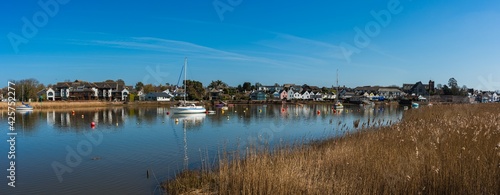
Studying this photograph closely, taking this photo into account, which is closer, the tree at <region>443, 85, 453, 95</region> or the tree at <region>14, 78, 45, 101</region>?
the tree at <region>14, 78, 45, 101</region>

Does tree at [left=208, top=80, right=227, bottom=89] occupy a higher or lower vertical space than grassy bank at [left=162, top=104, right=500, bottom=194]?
higher

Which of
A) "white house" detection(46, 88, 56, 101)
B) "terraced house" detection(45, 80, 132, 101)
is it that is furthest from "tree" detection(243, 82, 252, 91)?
"white house" detection(46, 88, 56, 101)

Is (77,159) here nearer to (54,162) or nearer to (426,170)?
(54,162)

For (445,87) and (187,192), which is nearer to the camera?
(187,192)

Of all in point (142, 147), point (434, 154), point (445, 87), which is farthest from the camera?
point (445, 87)

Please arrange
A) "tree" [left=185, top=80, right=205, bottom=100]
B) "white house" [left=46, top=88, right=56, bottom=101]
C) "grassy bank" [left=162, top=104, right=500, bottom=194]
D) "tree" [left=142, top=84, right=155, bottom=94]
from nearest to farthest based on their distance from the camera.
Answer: "grassy bank" [left=162, top=104, right=500, bottom=194], "tree" [left=185, top=80, right=205, bottom=100], "white house" [left=46, top=88, right=56, bottom=101], "tree" [left=142, top=84, right=155, bottom=94]

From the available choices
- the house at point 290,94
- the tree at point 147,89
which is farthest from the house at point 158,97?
the house at point 290,94

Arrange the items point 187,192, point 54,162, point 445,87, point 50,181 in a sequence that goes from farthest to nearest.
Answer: point 445,87, point 54,162, point 50,181, point 187,192

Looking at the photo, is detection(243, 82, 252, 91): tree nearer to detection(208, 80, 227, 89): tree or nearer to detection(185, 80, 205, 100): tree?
detection(208, 80, 227, 89): tree

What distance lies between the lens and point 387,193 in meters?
6.37

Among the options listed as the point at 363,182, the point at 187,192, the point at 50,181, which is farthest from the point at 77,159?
the point at 363,182

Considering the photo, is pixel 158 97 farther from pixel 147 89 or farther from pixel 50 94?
pixel 50 94

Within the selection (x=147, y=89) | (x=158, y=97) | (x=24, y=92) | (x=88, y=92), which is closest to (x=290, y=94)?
(x=158, y=97)

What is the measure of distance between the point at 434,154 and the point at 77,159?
16253 mm
